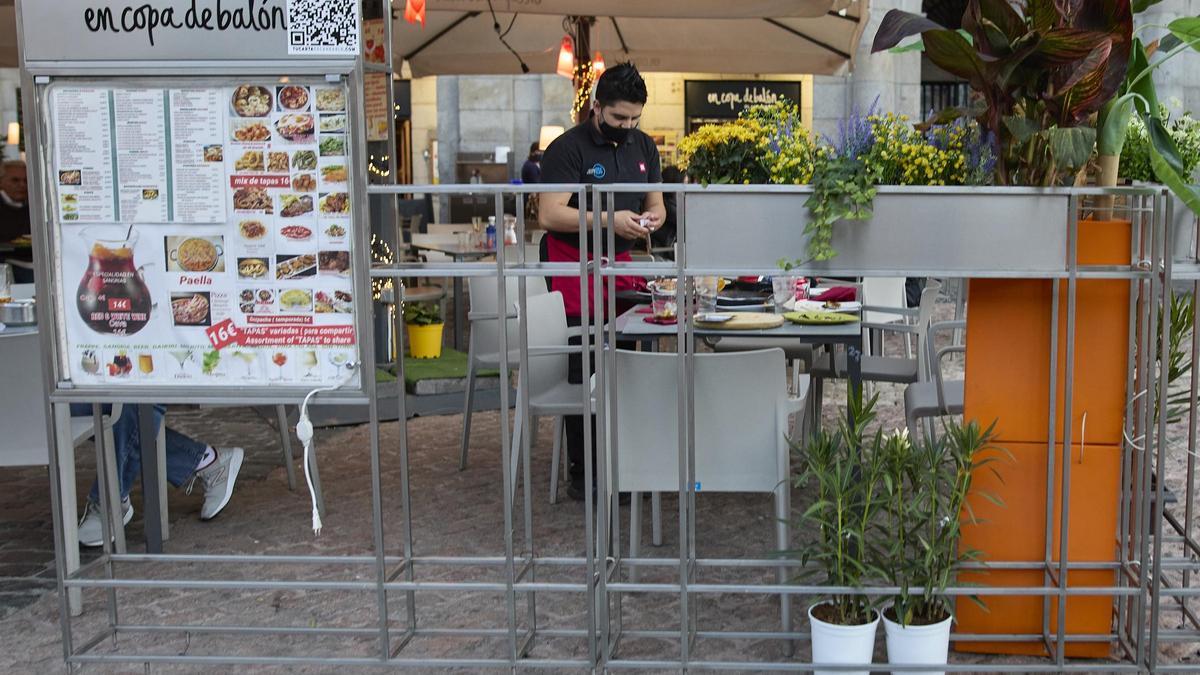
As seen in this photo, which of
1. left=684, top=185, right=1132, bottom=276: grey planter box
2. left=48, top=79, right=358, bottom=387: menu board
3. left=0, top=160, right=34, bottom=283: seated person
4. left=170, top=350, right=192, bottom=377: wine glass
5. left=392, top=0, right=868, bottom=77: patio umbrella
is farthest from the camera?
left=0, top=160, right=34, bottom=283: seated person

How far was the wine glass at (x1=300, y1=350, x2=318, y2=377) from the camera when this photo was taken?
360 centimetres

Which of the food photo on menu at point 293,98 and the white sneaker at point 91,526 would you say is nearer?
the food photo on menu at point 293,98

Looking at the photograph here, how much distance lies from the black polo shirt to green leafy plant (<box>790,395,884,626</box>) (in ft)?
7.10

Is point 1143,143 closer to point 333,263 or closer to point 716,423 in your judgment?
point 716,423

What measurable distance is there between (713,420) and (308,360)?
123 cm

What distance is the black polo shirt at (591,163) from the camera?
5672mm

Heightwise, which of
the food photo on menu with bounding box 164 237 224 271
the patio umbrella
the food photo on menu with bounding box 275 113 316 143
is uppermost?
the patio umbrella

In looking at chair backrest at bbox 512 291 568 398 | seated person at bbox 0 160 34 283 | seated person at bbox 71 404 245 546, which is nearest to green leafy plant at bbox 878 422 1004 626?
chair backrest at bbox 512 291 568 398

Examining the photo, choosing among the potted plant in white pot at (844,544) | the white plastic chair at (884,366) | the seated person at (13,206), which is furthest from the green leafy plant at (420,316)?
the potted plant in white pot at (844,544)

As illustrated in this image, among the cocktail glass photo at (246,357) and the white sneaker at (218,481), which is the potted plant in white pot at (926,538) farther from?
the white sneaker at (218,481)

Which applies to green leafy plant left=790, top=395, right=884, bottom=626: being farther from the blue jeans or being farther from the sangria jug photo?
the blue jeans

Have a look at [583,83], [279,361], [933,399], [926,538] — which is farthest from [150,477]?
[583,83]

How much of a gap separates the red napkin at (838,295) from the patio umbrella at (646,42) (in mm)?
3297

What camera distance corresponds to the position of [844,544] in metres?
3.59
